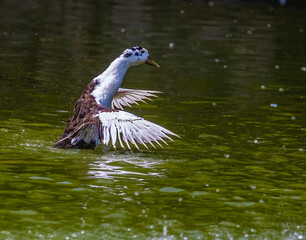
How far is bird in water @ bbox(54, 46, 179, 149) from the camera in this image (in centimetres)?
983

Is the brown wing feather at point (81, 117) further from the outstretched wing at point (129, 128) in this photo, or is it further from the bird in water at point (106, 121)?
the outstretched wing at point (129, 128)

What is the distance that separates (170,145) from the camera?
1163 centimetres

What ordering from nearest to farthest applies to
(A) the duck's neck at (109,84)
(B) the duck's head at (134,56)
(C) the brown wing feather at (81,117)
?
(C) the brown wing feather at (81,117) < (A) the duck's neck at (109,84) < (B) the duck's head at (134,56)

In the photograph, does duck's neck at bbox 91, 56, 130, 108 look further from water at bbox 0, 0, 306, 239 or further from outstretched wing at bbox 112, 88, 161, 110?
outstretched wing at bbox 112, 88, 161, 110

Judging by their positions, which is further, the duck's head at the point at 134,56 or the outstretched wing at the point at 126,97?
the outstretched wing at the point at 126,97

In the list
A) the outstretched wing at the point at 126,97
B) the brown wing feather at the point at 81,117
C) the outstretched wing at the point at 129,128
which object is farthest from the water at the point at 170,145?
the outstretched wing at the point at 126,97

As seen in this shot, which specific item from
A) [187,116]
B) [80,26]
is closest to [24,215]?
[187,116]

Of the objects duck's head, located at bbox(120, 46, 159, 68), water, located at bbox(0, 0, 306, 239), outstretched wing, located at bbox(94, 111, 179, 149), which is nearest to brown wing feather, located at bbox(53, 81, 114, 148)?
water, located at bbox(0, 0, 306, 239)

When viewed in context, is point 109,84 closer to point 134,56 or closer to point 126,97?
point 134,56

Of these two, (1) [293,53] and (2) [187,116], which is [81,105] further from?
(1) [293,53]

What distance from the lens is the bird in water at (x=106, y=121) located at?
9.83m

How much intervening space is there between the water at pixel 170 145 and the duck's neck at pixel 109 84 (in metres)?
0.64

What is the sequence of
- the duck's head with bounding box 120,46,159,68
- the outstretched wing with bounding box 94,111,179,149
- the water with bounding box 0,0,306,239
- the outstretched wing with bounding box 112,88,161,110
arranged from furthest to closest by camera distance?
1. the outstretched wing with bounding box 112,88,161,110
2. the duck's head with bounding box 120,46,159,68
3. the outstretched wing with bounding box 94,111,179,149
4. the water with bounding box 0,0,306,239

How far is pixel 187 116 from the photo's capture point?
44.3ft
